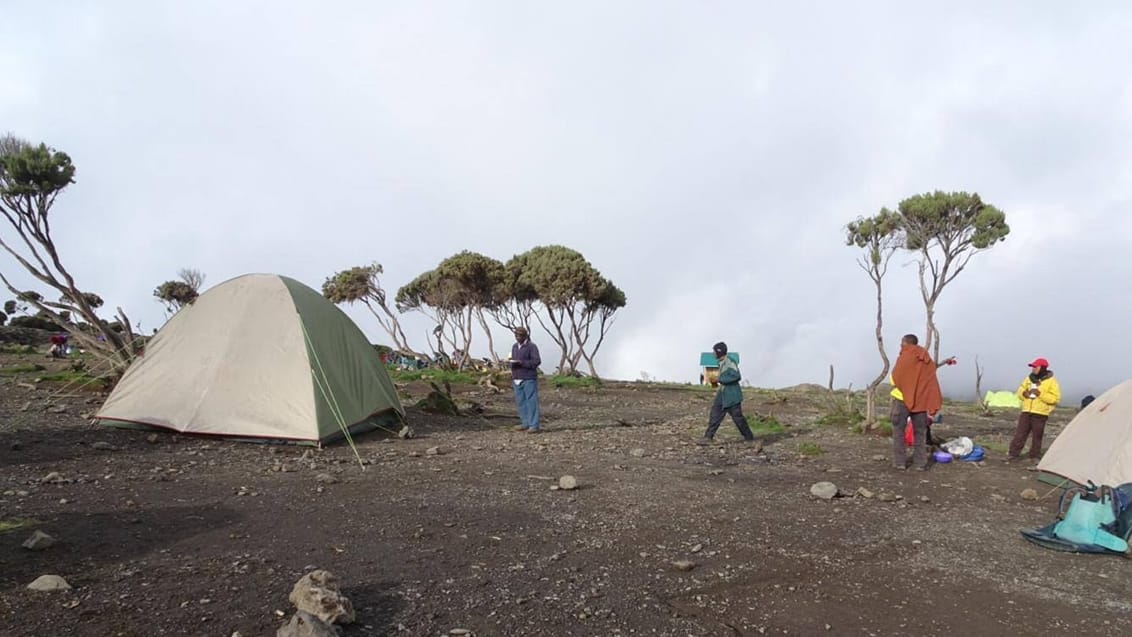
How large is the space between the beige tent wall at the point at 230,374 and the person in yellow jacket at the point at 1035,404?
397 inches

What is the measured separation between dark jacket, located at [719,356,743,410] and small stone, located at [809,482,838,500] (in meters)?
3.41

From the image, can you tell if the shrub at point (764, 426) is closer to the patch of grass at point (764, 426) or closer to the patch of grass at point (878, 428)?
the patch of grass at point (764, 426)

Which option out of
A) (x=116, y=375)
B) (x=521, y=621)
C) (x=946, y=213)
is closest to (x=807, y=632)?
(x=521, y=621)

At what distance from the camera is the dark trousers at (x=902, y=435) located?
9.47 meters

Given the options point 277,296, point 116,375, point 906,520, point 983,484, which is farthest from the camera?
point 116,375

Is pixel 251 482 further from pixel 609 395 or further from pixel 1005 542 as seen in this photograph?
pixel 609 395

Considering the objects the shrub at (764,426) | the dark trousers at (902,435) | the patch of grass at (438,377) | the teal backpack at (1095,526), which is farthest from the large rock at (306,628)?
the patch of grass at (438,377)

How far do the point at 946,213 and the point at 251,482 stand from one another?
2411cm

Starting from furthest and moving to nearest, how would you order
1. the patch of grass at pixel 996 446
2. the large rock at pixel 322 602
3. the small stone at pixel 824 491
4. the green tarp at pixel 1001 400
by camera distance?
the green tarp at pixel 1001 400, the patch of grass at pixel 996 446, the small stone at pixel 824 491, the large rock at pixel 322 602

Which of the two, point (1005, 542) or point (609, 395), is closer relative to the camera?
point (1005, 542)

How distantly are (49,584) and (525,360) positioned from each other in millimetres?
8437

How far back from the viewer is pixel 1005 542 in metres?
5.99

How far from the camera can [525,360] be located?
12.0 m

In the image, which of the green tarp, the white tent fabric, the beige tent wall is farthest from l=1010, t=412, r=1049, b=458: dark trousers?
the green tarp
